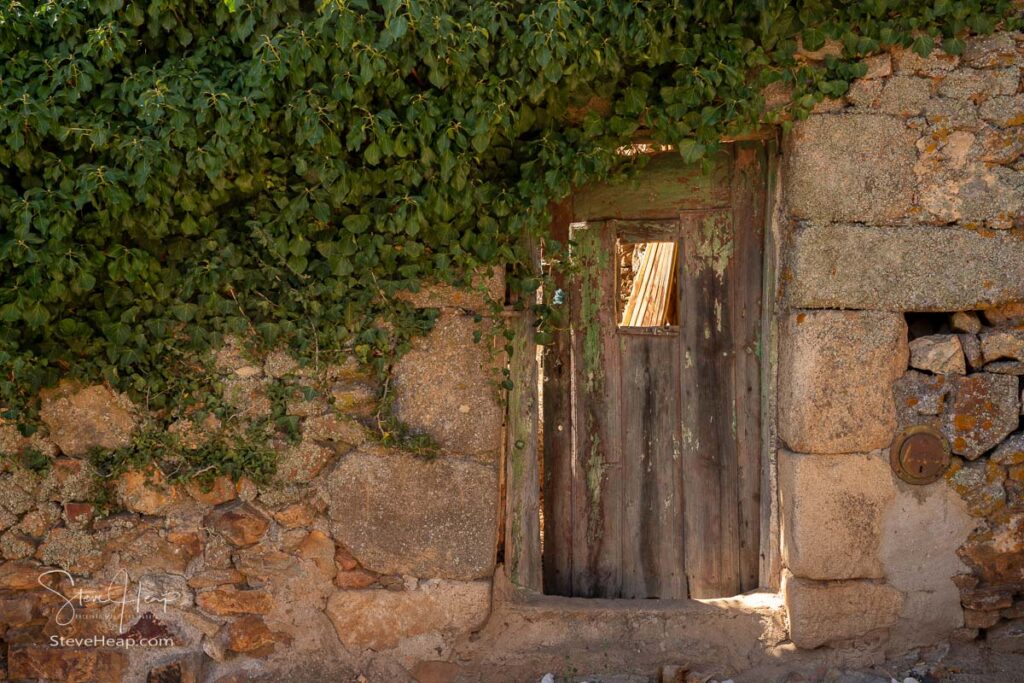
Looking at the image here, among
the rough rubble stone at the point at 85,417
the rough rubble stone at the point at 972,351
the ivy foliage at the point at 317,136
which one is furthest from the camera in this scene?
the rough rubble stone at the point at 972,351

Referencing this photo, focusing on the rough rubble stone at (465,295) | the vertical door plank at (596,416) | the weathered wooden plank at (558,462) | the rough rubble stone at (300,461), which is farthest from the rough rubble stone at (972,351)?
the rough rubble stone at (300,461)

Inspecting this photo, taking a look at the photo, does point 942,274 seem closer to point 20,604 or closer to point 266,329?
point 266,329

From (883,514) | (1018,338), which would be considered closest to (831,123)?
(1018,338)

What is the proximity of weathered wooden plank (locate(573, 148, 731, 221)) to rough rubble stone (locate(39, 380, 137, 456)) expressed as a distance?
1.83m

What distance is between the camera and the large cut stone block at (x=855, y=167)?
340 centimetres

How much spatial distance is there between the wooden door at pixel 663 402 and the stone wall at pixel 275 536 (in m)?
0.49

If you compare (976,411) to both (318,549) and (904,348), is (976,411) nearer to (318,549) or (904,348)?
(904,348)

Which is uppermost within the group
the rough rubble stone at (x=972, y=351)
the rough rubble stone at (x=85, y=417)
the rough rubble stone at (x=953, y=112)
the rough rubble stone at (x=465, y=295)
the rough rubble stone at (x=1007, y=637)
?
the rough rubble stone at (x=953, y=112)

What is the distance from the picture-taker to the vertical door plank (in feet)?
12.6

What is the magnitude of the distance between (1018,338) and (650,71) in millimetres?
1611

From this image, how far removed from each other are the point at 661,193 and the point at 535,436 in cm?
106

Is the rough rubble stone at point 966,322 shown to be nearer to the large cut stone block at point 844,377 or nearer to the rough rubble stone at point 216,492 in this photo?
the large cut stone block at point 844,377

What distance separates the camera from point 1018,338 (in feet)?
11.4

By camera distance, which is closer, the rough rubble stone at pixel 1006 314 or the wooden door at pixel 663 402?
the rough rubble stone at pixel 1006 314
